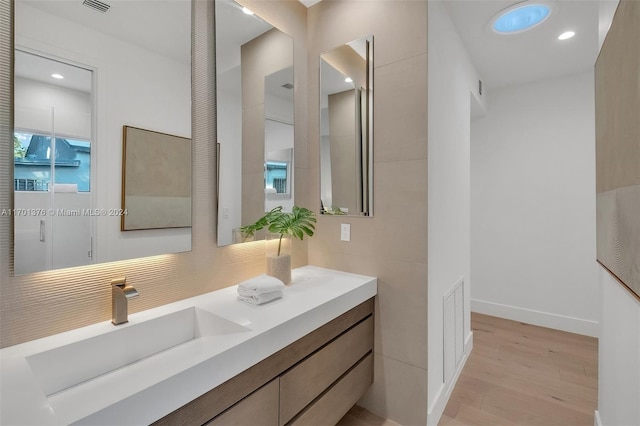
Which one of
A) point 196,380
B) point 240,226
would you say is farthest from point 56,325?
point 240,226

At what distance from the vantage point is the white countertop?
0.76m

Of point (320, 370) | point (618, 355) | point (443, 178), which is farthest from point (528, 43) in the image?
point (320, 370)

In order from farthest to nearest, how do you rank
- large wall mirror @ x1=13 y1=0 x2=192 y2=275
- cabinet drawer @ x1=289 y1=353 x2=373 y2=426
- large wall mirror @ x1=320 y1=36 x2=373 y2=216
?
large wall mirror @ x1=320 y1=36 x2=373 y2=216 → cabinet drawer @ x1=289 y1=353 x2=373 y2=426 → large wall mirror @ x1=13 y1=0 x2=192 y2=275

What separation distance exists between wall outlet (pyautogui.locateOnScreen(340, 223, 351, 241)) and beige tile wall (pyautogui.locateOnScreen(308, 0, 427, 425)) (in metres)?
0.03

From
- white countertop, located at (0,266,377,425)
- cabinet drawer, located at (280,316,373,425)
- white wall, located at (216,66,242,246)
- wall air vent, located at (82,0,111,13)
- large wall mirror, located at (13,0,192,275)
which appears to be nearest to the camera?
white countertop, located at (0,266,377,425)

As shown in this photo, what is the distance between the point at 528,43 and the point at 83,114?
307 cm

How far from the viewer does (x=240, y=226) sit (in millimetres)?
1754

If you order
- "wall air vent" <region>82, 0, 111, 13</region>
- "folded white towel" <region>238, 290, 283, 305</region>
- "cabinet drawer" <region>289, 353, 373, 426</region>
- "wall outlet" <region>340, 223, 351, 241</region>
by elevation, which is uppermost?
"wall air vent" <region>82, 0, 111, 13</region>

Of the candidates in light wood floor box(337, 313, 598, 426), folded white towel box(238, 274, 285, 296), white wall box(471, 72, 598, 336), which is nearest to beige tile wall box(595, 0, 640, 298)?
light wood floor box(337, 313, 598, 426)

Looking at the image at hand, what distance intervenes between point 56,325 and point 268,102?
1.48 meters

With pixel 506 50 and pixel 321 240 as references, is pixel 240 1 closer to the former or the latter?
pixel 321 240

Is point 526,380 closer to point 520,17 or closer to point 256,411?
point 256,411

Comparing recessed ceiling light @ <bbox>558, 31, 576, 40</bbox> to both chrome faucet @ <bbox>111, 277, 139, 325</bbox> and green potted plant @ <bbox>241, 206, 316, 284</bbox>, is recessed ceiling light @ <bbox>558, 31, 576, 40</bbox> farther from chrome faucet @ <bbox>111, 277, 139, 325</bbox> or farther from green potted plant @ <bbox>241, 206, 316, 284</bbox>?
chrome faucet @ <bbox>111, 277, 139, 325</bbox>

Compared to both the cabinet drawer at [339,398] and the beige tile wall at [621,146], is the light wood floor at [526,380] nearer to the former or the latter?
the cabinet drawer at [339,398]
